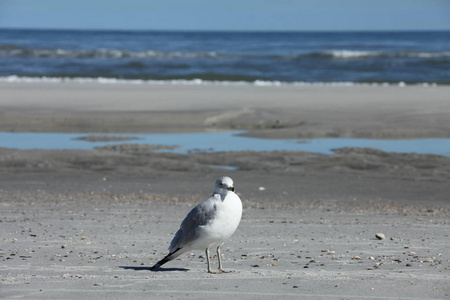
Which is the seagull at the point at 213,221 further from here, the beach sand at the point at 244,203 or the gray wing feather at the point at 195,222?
the beach sand at the point at 244,203

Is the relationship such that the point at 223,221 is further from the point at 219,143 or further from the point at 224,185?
the point at 219,143

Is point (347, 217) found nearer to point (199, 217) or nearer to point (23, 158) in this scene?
point (199, 217)

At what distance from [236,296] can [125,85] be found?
81.4ft

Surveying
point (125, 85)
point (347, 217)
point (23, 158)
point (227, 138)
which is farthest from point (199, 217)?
point (125, 85)

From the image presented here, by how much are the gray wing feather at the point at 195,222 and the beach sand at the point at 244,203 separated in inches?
11.2

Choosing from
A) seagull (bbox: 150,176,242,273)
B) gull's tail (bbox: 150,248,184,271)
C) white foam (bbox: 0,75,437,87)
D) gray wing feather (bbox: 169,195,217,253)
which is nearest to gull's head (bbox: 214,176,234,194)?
seagull (bbox: 150,176,242,273)

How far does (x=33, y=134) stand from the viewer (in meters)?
17.5

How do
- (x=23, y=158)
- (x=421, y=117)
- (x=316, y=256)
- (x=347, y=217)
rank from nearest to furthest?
(x=316, y=256) → (x=347, y=217) → (x=23, y=158) → (x=421, y=117)

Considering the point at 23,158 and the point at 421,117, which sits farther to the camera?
the point at 421,117

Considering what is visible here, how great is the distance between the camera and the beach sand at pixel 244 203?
19.5 feet

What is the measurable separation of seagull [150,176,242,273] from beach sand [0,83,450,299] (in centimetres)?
28

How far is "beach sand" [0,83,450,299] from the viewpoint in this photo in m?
5.94

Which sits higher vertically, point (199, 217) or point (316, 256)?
point (199, 217)

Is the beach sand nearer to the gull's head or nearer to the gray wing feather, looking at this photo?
the gray wing feather
